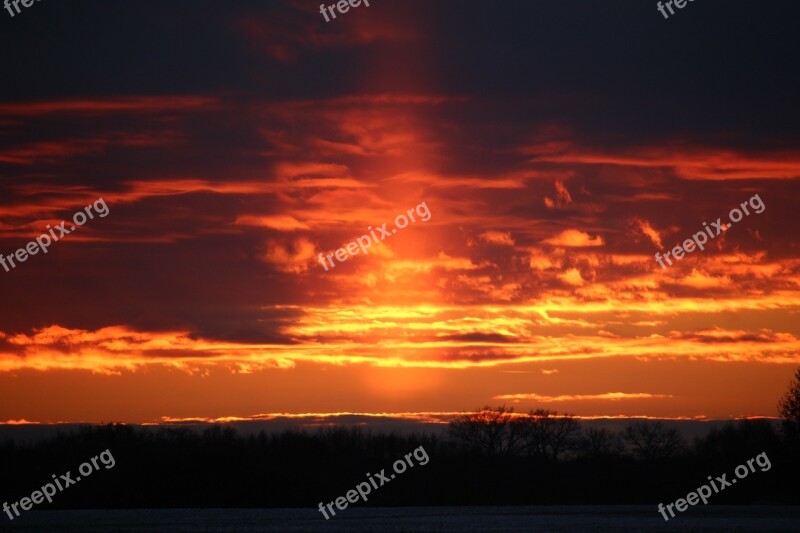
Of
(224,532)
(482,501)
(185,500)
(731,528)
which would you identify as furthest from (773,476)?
(224,532)

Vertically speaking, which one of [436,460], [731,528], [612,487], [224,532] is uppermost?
[436,460]

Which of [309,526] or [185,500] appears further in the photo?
[185,500]

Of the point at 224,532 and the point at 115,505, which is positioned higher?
the point at 115,505

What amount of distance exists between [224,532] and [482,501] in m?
47.1

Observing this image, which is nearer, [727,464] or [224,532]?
[224,532]

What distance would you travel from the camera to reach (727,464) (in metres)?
108

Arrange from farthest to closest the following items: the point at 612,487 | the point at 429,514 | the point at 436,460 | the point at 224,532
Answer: the point at 436,460 → the point at 612,487 → the point at 429,514 → the point at 224,532

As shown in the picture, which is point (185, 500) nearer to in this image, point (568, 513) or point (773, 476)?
point (568, 513)

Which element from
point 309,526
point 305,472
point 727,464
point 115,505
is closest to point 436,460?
point 305,472

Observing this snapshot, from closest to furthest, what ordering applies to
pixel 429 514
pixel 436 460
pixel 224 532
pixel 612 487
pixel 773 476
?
pixel 224 532, pixel 429 514, pixel 773 476, pixel 612 487, pixel 436 460

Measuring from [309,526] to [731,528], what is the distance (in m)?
22.2

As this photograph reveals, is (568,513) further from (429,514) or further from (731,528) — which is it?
(731,528)

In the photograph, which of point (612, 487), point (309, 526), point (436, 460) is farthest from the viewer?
point (436, 460)

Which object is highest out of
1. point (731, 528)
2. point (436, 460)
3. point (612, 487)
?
point (436, 460)
